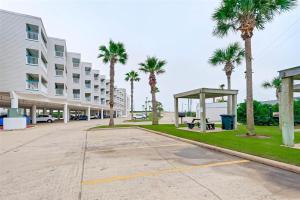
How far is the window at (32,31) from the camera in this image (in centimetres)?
2626

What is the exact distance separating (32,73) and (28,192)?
26.1m

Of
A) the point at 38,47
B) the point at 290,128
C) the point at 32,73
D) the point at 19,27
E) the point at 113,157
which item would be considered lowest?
the point at 113,157

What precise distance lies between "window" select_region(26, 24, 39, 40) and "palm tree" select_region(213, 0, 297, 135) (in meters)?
24.0

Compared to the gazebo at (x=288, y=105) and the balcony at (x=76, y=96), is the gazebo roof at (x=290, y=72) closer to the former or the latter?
the gazebo at (x=288, y=105)

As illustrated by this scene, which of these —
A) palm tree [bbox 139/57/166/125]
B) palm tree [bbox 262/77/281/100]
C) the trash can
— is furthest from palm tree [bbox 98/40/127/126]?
palm tree [bbox 262/77/281/100]

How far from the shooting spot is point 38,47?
88.0 feet

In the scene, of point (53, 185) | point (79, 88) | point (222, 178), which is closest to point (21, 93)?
point (79, 88)

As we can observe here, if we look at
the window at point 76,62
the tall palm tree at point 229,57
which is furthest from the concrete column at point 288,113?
the window at point 76,62

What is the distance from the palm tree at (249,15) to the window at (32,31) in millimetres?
24029

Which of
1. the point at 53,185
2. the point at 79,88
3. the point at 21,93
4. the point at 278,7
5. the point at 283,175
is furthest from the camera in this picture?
the point at 79,88

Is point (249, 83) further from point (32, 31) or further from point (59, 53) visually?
point (59, 53)

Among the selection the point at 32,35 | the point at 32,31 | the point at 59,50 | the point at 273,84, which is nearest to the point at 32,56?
the point at 32,35

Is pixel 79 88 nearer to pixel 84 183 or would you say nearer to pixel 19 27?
pixel 19 27

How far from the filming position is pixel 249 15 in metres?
12.2
